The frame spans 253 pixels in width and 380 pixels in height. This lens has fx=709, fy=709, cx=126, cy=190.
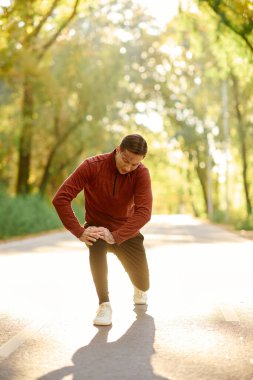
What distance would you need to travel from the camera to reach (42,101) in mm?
27594

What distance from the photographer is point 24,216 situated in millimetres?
26578

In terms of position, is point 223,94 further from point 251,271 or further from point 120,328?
point 120,328

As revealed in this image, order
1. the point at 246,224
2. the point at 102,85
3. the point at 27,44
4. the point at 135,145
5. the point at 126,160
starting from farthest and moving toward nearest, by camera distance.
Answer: the point at 102,85 < the point at 246,224 < the point at 27,44 < the point at 126,160 < the point at 135,145

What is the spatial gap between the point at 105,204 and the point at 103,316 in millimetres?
1078

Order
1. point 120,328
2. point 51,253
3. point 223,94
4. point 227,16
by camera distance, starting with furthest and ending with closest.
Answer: point 223,94 < point 227,16 < point 51,253 < point 120,328

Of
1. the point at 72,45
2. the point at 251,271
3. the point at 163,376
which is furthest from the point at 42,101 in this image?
the point at 163,376

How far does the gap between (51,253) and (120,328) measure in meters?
9.75

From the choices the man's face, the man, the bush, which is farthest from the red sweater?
the bush

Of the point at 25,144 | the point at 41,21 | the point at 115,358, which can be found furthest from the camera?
the point at 25,144

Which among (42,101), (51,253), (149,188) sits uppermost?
(42,101)

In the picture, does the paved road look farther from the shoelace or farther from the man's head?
the man's head

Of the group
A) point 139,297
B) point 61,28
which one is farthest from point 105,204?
point 61,28

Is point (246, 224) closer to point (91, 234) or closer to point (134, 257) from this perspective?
point (134, 257)

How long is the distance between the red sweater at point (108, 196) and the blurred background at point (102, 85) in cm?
1052
